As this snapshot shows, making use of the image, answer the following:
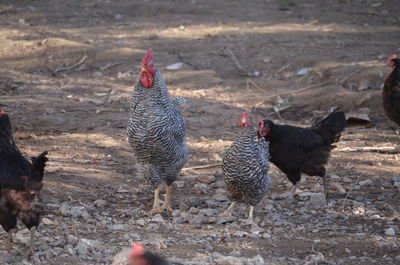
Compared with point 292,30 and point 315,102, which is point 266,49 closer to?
point 292,30

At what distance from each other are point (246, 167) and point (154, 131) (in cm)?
114

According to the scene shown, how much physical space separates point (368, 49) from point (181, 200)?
324 inches

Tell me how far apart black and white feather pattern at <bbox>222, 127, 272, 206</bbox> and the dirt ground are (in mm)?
351

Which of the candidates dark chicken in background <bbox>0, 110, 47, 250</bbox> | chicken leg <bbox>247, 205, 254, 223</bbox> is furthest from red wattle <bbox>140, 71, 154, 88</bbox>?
dark chicken in background <bbox>0, 110, 47, 250</bbox>

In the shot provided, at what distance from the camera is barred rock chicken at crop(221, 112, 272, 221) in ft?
22.3

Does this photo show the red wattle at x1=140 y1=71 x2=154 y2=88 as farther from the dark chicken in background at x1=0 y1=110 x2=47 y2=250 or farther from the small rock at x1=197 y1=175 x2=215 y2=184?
the dark chicken in background at x1=0 y1=110 x2=47 y2=250

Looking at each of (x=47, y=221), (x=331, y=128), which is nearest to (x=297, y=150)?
(x=331, y=128)

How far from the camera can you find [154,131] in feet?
23.2

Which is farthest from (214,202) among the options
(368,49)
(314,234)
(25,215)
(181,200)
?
(368,49)

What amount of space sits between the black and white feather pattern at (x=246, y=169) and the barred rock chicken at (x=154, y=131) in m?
0.69

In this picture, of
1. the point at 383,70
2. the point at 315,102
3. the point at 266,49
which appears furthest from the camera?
the point at 266,49

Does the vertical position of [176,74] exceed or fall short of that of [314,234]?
it exceeds it

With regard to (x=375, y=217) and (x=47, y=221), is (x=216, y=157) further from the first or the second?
(x=47, y=221)

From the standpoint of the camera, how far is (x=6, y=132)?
599cm
